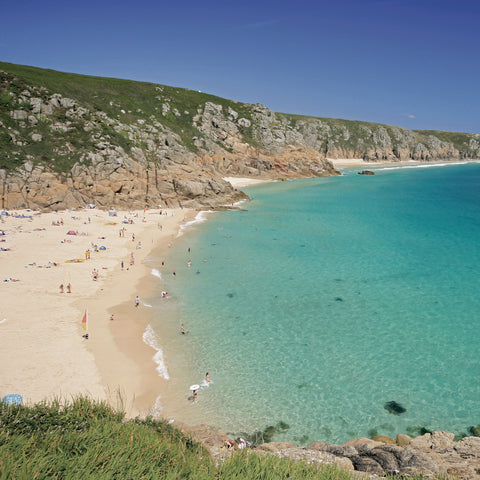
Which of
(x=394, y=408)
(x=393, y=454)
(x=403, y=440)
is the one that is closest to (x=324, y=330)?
(x=394, y=408)

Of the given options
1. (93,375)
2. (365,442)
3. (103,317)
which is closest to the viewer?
(365,442)

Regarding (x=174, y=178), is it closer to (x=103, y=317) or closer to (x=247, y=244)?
(x=247, y=244)

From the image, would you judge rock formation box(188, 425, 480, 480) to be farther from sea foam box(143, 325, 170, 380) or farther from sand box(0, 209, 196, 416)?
sand box(0, 209, 196, 416)

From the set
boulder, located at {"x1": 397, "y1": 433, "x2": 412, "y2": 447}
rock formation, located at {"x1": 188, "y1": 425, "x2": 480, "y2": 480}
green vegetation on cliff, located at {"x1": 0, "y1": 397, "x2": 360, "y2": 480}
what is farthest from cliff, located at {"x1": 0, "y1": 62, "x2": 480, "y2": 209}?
boulder, located at {"x1": 397, "y1": 433, "x2": 412, "y2": 447}

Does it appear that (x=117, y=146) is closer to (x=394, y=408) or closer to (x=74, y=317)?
(x=74, y=317)

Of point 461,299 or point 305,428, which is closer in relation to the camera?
point 305,428

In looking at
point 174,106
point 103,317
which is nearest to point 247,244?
point 103,317
